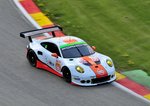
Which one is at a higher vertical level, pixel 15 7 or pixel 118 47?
pixel 15 7

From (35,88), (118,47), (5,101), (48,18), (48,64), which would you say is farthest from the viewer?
(48,18)

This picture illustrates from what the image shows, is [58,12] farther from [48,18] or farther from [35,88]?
[35,88]

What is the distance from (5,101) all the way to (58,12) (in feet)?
28.2

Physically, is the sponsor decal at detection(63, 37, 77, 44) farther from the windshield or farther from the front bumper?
the front bumper

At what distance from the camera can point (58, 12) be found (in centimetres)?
2266

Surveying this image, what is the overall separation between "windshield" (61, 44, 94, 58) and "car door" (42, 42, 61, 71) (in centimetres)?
28

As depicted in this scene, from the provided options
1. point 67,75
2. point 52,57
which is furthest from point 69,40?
point 67,75

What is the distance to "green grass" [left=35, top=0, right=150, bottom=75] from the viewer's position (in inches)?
731

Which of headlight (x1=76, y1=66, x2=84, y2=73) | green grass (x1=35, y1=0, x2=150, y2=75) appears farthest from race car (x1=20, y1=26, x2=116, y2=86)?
green grass (x1=35, y1=0, x2=150, y2=75)

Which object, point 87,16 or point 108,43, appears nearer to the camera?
point 108,43

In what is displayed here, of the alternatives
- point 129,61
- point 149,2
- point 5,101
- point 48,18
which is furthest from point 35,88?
point 149,2

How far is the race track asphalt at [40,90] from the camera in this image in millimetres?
14991

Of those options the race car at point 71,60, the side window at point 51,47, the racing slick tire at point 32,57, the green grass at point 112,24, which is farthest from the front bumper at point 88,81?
the racing slick tire at point 32,57

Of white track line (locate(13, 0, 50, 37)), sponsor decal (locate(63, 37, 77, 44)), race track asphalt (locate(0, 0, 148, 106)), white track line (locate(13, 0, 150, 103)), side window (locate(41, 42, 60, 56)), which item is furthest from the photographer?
white track line (locate(13, 0, 50, 37))
